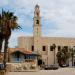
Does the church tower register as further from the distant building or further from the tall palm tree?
the tall palm tree

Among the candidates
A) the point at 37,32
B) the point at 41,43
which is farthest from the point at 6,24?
the point at 41,43

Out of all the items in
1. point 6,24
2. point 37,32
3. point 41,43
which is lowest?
point 6,24

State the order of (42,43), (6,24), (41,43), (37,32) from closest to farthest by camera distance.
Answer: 1. (6,24)
2. (37,32)
3. (41,43)
4. (42,43)

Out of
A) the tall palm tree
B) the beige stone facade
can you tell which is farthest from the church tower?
the tall palm tree

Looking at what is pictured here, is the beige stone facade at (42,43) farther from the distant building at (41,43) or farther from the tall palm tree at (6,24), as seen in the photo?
the tall palm tree at (6,24)

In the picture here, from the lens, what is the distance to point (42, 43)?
106938mm

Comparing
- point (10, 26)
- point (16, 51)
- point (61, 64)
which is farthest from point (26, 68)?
point (61, 64)

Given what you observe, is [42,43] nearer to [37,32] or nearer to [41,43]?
[41,43]

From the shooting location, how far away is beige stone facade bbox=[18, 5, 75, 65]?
105m

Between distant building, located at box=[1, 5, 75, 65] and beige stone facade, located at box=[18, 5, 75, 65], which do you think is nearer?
distant building, located at box=[1, 5, 75, 65]

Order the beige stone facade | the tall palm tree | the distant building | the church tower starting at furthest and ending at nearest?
the beige stone facade → the distant building → the church tower → the tall palm tree

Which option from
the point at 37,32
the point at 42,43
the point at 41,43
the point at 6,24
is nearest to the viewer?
the point at 6,24

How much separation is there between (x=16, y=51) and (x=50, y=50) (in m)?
32.5

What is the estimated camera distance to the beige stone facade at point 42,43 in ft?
Result: 344
